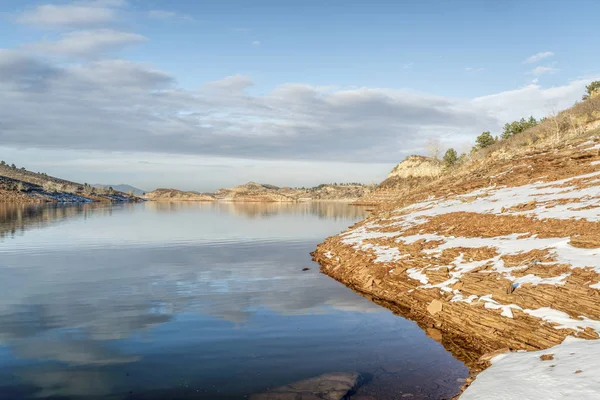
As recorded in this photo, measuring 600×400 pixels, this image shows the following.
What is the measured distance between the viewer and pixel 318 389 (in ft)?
29.7

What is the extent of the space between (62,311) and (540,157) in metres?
37.6

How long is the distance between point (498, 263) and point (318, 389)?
9.49m

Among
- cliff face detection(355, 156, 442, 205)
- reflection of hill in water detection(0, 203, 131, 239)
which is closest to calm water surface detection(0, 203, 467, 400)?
reflection of hill in water detection(0, 203, 131, 239)

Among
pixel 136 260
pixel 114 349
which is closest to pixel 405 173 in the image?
pixel 136 260

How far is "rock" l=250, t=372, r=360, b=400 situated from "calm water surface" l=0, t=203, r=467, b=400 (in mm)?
289

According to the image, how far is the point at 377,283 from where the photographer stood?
19.1 metres

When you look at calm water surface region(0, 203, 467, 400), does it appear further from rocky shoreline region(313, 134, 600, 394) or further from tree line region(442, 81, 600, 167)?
tree line region(442, 81, 600, 167)

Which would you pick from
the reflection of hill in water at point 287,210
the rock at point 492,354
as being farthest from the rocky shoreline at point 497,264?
the reflection of hill in water at point 287,210

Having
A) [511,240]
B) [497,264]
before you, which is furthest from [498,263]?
[511,240]

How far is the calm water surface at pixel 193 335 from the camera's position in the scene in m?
9.33

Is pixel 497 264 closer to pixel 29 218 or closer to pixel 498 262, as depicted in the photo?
pixel 498 262

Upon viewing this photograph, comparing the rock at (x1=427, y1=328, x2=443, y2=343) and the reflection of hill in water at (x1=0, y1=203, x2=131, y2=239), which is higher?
the reflection of hill in water at (x1=0, y1=203, x2=131, y2=239)

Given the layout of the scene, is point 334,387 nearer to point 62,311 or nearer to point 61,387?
point 61,387

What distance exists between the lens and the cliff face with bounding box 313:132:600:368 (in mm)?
10992
